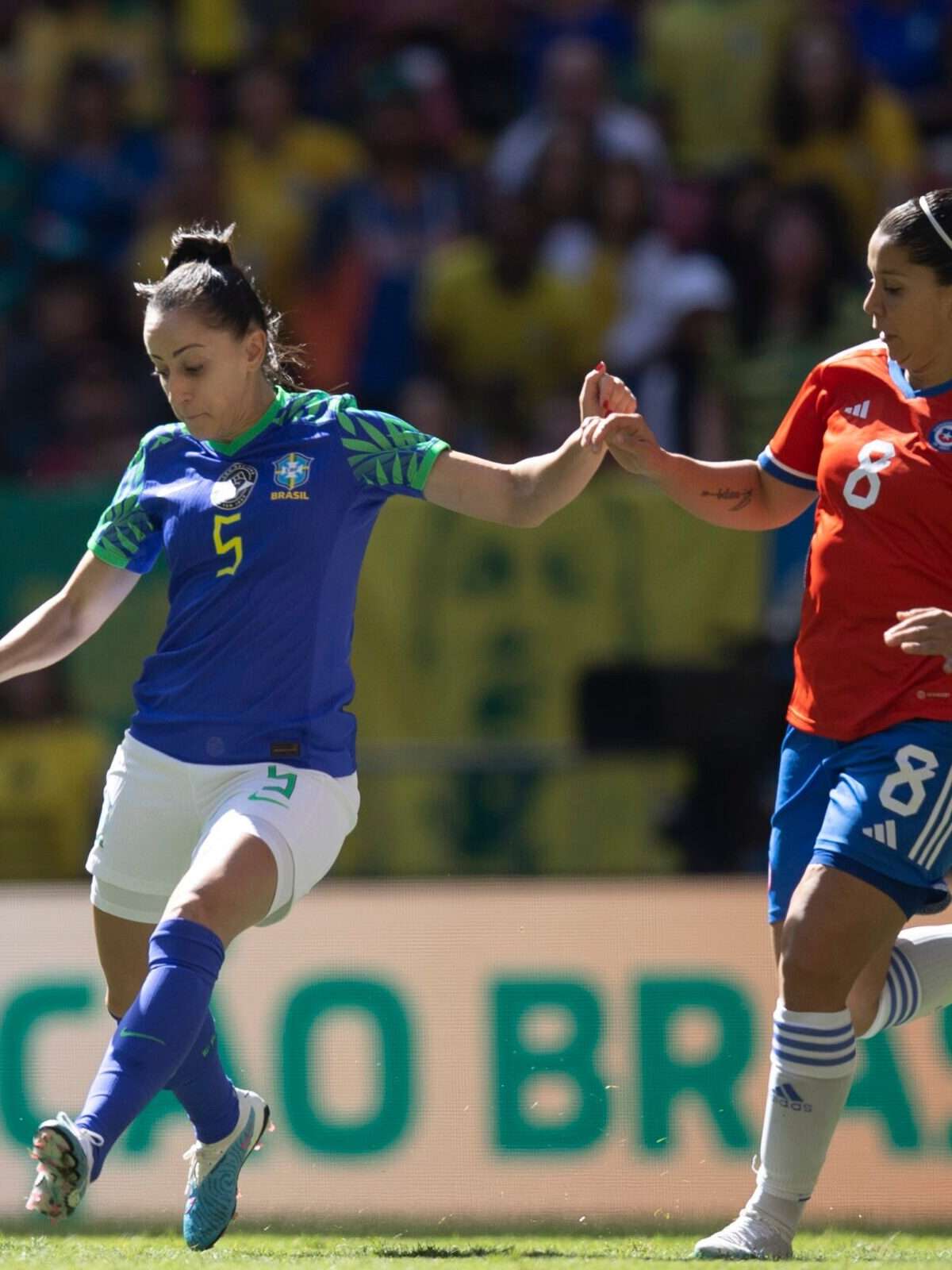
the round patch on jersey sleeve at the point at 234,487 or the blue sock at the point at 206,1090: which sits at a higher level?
the round patch on jersey sleeve at the point at 234,487

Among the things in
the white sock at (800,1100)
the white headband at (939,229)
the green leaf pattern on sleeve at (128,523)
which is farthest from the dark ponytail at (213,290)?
the white sock at (800,1100)

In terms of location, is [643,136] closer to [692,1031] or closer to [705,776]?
[705,776]

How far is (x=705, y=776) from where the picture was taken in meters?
7.46

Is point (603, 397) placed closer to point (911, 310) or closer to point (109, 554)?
point (911, 310)

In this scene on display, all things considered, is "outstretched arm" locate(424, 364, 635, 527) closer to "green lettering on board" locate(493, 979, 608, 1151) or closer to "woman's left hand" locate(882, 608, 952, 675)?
"woman's left hand" locate(882, 608, 952, 675)

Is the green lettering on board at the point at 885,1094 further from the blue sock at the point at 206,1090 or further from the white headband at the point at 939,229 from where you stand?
the white headband at the point at 939,229

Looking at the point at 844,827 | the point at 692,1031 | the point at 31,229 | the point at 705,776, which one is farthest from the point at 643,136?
the point at 844,827

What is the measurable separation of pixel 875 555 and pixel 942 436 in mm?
270

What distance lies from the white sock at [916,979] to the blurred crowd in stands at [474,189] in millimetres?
4466

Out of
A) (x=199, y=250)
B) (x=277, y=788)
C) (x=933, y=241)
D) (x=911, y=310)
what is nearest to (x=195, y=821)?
(x=277, y=788)

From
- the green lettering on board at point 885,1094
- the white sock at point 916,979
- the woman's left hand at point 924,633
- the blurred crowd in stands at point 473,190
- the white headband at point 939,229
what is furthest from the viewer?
the blurred crowd in stands at point 473,190

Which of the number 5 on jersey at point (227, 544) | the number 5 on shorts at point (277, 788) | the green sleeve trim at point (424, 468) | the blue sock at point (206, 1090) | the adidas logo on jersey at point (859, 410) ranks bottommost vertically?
the blue sock at point (206, 1090)

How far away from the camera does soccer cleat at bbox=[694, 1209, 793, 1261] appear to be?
421 centimetres

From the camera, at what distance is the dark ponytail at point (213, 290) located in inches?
172
